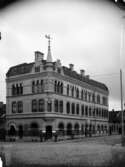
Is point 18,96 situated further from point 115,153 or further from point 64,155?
point 115,153

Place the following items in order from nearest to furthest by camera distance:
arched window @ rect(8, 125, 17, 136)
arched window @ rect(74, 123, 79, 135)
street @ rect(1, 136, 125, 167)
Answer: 1. street @ rect(1, 136, 125, 167)
2. arched window @ rect(8, 125, 17, 136)
3. arched window @ rect(74, 123, 79, 135)

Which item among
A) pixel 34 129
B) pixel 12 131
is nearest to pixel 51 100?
pixel 34 129

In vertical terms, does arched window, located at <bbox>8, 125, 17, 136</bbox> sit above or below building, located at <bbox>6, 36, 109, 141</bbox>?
below

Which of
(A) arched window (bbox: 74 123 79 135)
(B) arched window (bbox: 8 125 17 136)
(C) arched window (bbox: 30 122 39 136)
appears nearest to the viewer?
(B) arched window (bbox: 8 125 17 136)

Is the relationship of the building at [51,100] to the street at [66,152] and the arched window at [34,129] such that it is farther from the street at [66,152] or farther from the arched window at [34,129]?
the street at [66,152]

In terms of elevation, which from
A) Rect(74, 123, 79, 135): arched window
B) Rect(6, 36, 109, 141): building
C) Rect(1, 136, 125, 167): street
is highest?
Rect(6, 36, 109, 141): building

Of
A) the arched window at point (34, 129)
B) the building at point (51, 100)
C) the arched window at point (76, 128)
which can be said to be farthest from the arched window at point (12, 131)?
the arched window at point (76, 128)

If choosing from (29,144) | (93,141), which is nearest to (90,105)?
(93,141)

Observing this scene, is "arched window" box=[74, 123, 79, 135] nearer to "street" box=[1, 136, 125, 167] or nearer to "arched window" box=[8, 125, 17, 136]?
"street" box=[1, 136, 125, 167]

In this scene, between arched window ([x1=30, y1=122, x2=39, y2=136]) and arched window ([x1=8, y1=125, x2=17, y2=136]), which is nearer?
arched window ([x1=8, y1=125, x2=17, y2=136])

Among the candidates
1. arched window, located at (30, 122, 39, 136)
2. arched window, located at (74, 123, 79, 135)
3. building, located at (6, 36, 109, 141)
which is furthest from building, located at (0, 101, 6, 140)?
arched window, located at (74, 123, 79, 135)

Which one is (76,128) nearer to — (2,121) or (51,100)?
(51,100)
